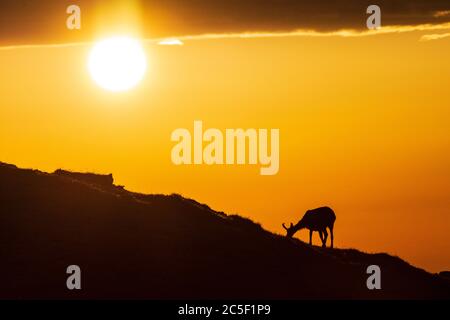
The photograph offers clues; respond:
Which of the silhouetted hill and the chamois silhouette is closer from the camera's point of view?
the silhouetted hill

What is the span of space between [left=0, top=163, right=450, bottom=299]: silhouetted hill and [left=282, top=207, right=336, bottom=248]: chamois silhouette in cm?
253

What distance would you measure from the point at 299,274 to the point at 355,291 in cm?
348

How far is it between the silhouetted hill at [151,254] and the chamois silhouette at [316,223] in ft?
8.30

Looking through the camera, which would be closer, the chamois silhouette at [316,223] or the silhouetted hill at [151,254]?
the silhouetted hill at [151,254]

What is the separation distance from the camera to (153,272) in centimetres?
5769

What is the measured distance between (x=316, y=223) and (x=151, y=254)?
58.5ft

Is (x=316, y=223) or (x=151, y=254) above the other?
(x=316, y=223)

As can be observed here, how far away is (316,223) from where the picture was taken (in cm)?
7412

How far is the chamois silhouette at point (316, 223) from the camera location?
2916 inches

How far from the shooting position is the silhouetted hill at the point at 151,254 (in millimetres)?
56219

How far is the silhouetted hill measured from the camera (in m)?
56.2

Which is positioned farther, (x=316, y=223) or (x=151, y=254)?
(x=316, y=223)

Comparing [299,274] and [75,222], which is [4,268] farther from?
[299,274]
